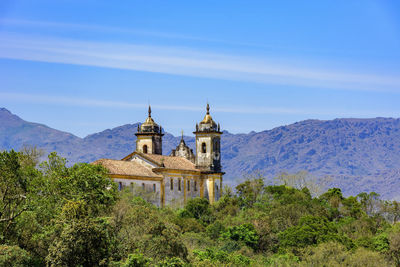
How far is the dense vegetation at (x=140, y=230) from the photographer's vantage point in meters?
40.8

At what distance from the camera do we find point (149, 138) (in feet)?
315

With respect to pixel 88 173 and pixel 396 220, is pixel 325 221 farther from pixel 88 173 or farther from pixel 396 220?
pixel 88 173

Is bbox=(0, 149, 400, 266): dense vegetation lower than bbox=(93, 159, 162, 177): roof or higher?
lower

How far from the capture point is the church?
82.1 meters

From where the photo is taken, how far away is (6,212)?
43.6 meters

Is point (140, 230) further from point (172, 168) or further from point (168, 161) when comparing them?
point (168, 161)

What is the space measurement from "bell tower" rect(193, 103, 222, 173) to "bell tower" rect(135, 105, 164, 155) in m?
5.28

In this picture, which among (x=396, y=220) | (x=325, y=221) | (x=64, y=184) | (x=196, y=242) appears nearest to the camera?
(x=64, y=184)

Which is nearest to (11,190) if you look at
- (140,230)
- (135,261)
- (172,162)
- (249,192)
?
(135,261)

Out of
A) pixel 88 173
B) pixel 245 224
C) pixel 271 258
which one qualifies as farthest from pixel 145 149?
pixel 88 173

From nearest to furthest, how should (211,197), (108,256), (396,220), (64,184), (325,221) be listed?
1. (108,256)
2. (64,184)
3. (325,221)
4. (396,220)
5. (211,197)

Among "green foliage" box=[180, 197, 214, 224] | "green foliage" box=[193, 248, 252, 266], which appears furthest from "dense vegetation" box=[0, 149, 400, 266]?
"green foliage" box=[180, 197, 214, 224]

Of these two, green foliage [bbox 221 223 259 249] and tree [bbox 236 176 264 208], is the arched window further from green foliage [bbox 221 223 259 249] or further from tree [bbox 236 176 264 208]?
green foliage [bbox 221 223 259 249]

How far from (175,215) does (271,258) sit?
20.7 m
